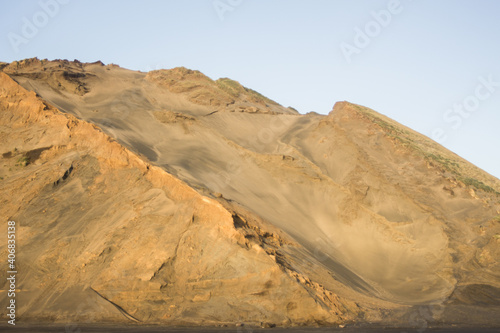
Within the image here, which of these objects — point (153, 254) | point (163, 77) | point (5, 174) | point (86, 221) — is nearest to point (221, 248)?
point (153, 254)

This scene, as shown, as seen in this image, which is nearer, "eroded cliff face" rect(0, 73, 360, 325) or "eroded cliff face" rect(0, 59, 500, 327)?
"eroded cliff face" rect(0, 73, 360, 325)

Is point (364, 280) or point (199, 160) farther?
point (199, 160)

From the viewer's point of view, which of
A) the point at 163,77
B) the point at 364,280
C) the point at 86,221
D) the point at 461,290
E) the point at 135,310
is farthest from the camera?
the point at 163,77

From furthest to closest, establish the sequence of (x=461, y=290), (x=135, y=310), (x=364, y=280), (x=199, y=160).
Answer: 1. (x=199, y=160)
2. (x=364, y=280)
3. (x=461, y=290)
4. (x=135, y=310)

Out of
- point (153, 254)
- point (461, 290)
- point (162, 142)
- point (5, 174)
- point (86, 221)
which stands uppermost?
point (162, 142)

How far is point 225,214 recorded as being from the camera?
14.0 meters

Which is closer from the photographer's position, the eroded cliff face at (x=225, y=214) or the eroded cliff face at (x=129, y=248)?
the eroded cliff face at (x=129, y=248)

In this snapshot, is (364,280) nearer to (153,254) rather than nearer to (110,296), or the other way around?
(153,254)

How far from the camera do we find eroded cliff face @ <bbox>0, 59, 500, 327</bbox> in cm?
1281

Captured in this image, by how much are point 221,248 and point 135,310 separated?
9.91 feet

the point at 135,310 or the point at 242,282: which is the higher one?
the point at 242,282

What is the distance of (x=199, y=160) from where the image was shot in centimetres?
2141

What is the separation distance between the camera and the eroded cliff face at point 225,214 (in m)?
12.8

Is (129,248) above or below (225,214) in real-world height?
below
